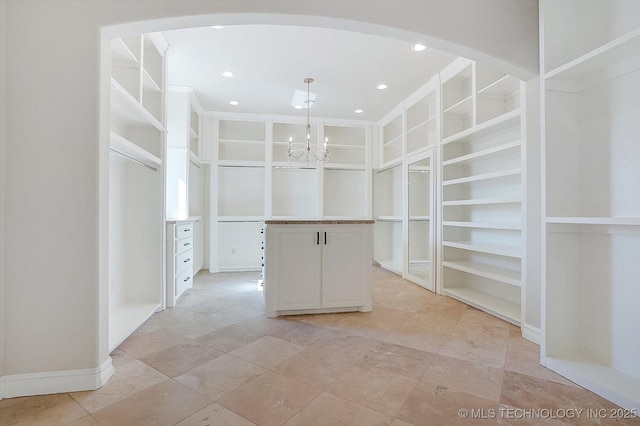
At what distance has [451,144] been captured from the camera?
3939 millimetres

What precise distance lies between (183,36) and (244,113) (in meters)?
2.52

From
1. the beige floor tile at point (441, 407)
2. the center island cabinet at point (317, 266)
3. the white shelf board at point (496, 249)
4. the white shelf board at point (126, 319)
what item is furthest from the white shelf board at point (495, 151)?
the white shelf board at point (126, 319)

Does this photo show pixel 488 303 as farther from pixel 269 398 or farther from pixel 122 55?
pixel 122 55

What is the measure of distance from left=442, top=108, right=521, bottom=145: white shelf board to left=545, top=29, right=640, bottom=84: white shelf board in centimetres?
76

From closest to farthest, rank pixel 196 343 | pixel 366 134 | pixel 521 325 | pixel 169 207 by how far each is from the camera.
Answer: pixel 196 343 < pixel 521 325 < pixel 169 207 < pixel 366 134

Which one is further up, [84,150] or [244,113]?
[244,113]

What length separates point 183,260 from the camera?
12.8ft

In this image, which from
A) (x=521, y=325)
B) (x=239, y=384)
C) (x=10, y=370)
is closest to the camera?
(x=10, y=370)

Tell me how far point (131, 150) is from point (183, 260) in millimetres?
1784

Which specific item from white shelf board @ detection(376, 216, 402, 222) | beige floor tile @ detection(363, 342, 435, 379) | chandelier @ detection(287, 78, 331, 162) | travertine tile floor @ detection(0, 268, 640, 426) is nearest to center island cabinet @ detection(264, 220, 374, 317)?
travertine tile floor @ detection(0, 268, 640, 426)

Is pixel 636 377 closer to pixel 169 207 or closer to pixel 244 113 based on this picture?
pixel 169 207

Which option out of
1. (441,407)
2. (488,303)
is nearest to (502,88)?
(488,303)

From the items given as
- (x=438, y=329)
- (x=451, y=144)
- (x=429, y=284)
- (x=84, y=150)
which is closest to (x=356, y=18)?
(x=84, y=150)

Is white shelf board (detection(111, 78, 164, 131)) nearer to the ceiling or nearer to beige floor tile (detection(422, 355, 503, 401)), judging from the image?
the ceiling
